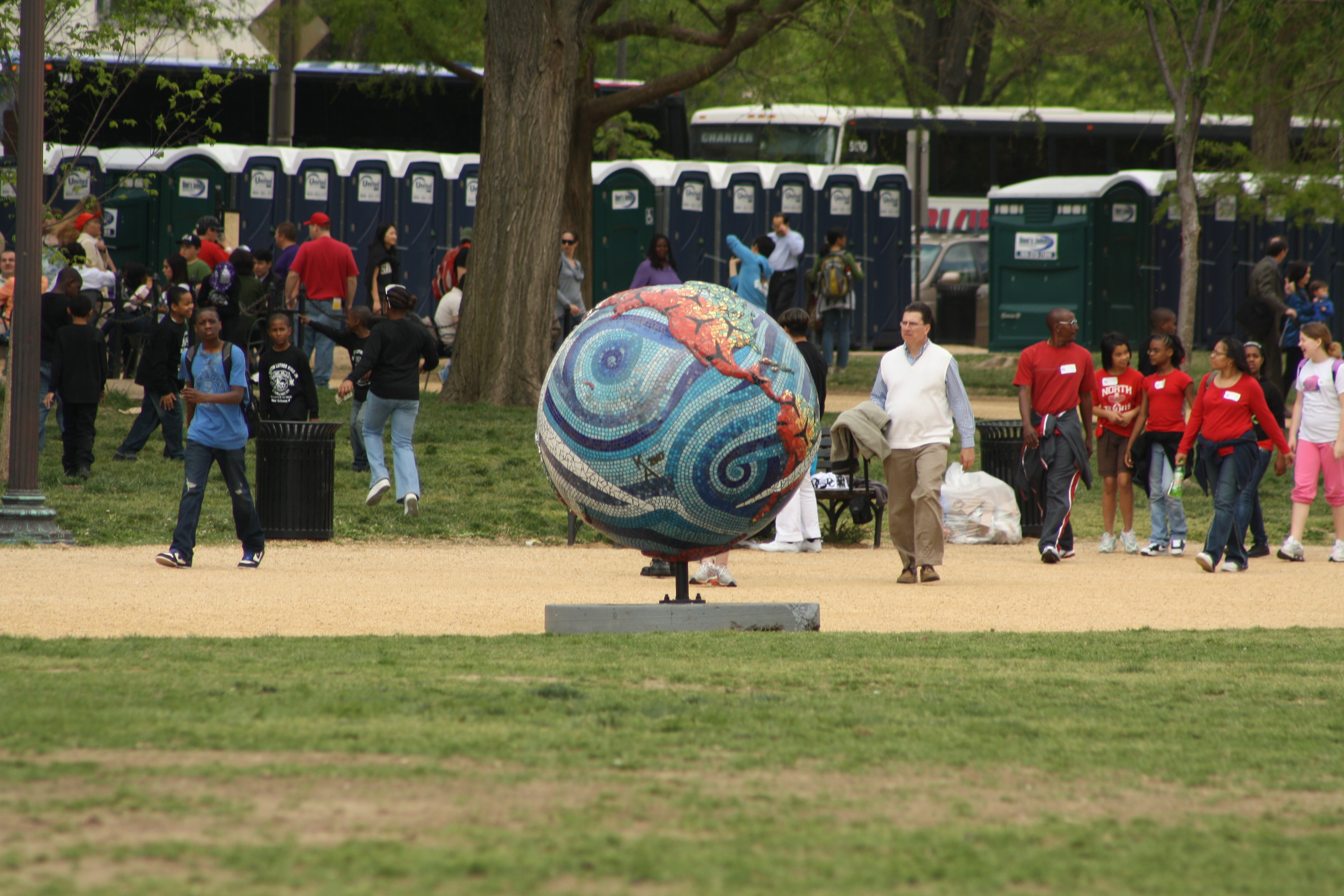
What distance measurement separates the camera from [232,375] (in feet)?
35.1

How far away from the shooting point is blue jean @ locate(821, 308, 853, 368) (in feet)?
74.9

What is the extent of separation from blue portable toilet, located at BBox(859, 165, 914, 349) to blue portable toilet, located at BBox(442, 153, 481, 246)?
21.8 ft

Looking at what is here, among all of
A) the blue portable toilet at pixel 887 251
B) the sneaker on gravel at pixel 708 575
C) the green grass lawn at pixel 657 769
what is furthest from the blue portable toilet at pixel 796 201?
the green grass lawn at pixel 657 769

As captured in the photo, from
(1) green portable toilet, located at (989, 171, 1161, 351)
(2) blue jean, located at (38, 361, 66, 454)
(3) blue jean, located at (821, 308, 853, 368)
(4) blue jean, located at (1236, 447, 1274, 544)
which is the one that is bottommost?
(4) blue jean, located at (1236, 447, 1274, 544)

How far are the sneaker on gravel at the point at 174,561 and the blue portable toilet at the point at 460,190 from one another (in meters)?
17.3

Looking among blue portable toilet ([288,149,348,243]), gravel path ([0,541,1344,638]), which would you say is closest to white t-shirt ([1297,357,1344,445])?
gravel path ([0,541,1344,638])

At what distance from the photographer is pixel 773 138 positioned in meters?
32.9

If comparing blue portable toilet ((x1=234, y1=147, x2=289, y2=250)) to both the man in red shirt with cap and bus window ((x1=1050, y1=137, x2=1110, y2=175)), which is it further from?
bus window ((x1=1050, y1=137, x2=1110, y2=175))

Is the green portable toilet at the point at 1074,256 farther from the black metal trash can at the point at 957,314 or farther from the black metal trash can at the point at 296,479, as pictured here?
the black metal trash can at the point at 296,479

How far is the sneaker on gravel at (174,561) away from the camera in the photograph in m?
11.0

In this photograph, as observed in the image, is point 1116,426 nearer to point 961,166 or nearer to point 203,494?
point 203,494

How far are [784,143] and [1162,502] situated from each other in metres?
20.7

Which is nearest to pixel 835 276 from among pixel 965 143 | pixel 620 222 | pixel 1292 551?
pixel 620 222

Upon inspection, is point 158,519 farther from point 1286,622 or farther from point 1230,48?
point 1230,48
